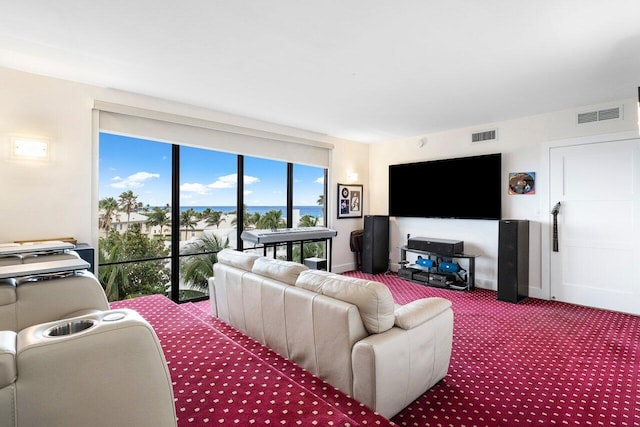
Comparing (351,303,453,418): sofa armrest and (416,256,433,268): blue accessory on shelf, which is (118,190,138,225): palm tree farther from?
(416,256,433,268): blue accessory on shelf

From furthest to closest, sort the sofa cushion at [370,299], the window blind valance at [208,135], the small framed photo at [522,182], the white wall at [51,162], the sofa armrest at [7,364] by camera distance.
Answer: the small framed photo at [522,182] < the window blind valance at [208,135] < the white wall at [51,162] < the sofa cushion at [370,299] < the sofa armrest at [7,364]

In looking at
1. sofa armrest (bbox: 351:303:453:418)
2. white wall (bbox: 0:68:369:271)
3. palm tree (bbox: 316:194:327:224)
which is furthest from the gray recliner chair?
palm tree (bbox: 316:194:327:224)

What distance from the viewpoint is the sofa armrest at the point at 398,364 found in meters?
1.80

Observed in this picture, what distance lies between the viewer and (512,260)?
14.3ft

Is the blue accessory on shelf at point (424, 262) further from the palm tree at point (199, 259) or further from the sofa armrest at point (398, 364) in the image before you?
the palm tree at point (199, 259)

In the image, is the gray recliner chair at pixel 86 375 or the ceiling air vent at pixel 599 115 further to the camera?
the ceiling air vent at pixel 599 115

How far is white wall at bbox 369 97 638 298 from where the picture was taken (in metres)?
4.26

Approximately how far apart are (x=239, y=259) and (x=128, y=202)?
2.08 metres

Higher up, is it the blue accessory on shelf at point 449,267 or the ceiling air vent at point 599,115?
the ceiling air vent at point 599,115

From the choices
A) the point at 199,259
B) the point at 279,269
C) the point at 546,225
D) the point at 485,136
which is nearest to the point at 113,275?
the point at 199,259

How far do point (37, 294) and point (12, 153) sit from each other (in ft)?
8.18

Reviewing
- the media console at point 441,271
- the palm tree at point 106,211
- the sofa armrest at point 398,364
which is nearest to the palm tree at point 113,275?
the palm tree at point 106,211

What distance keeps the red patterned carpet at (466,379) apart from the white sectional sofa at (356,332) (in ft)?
0.41

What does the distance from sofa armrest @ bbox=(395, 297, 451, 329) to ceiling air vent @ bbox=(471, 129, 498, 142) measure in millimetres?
3670
